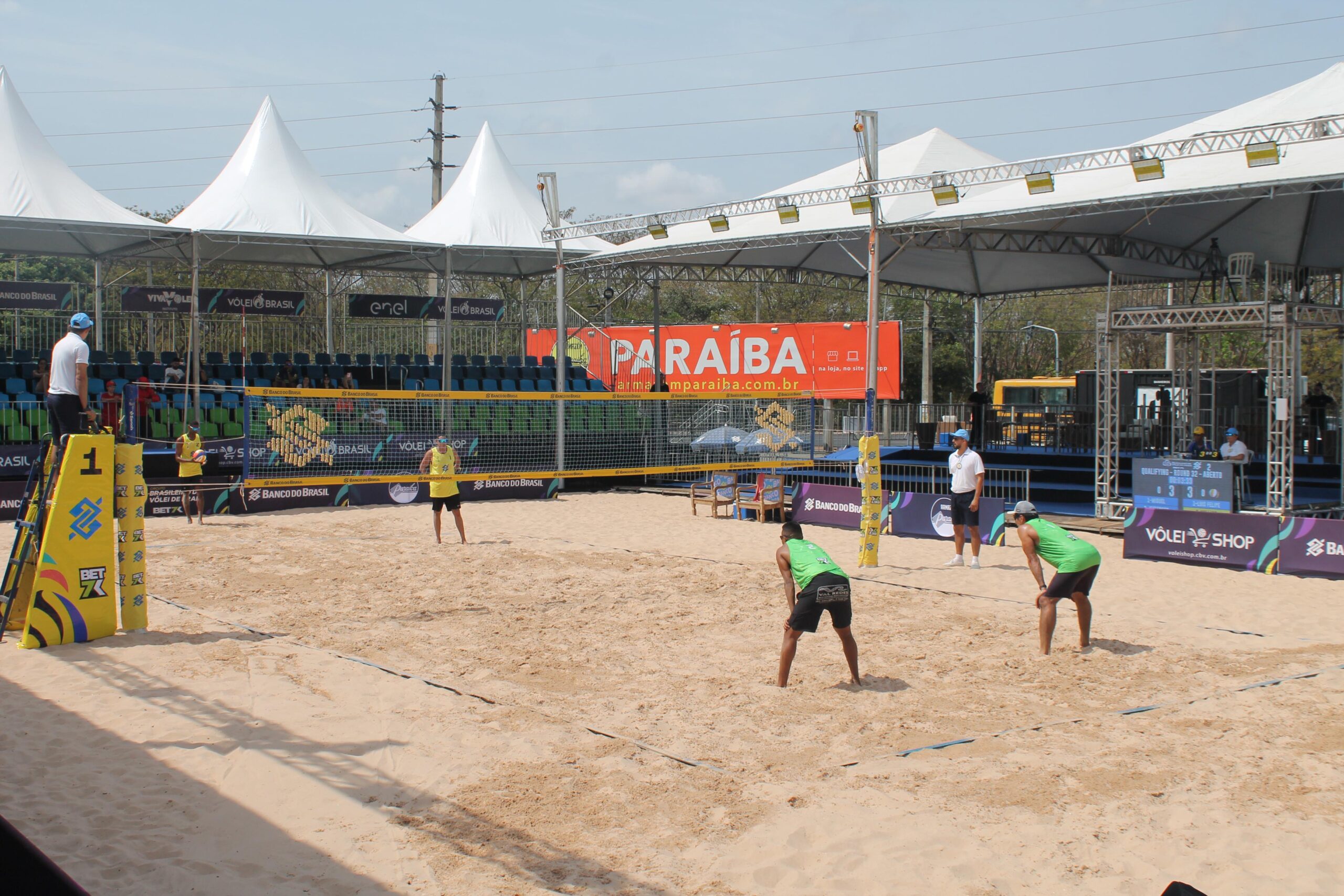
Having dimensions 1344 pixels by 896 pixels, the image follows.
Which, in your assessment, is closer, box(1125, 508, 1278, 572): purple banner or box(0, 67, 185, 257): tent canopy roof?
box(1125, 508, 1278, 572): purple banner

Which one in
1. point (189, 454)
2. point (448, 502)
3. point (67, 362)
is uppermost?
point (67, 362)

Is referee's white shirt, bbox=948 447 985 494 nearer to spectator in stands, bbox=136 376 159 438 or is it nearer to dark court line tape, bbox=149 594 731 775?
dark court line tape, bbox=149 594 731 775

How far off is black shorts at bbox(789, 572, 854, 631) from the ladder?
5886 millimetres

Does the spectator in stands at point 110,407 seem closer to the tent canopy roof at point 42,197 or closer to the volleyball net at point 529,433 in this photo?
the volleyball net at point 529,433

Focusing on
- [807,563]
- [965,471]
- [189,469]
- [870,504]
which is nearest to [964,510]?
[965,471]

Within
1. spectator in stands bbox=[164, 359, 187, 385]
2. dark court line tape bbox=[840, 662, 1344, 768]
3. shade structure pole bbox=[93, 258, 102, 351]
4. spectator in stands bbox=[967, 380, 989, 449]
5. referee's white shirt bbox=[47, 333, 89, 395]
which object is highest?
shade structure pole bbox=[93, 258, 102, 351]

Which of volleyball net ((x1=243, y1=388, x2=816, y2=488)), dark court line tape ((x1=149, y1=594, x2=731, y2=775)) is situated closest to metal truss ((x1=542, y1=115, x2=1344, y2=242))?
volleyball net ((x1=243, y1=388, x2=816, y2=488))

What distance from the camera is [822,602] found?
704 cm

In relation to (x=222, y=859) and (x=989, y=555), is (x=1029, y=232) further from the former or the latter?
(x=222, y=859)

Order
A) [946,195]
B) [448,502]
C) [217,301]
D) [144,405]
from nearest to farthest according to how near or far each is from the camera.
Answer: [448,502] < [946,195] < [144,405] < [217,301]

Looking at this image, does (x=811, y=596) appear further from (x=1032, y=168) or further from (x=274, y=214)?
(x=274, y=214)

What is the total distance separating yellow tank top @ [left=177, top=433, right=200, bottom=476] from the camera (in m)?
16.0

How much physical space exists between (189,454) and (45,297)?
8929mm

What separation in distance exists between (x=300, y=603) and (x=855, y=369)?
19.6m
